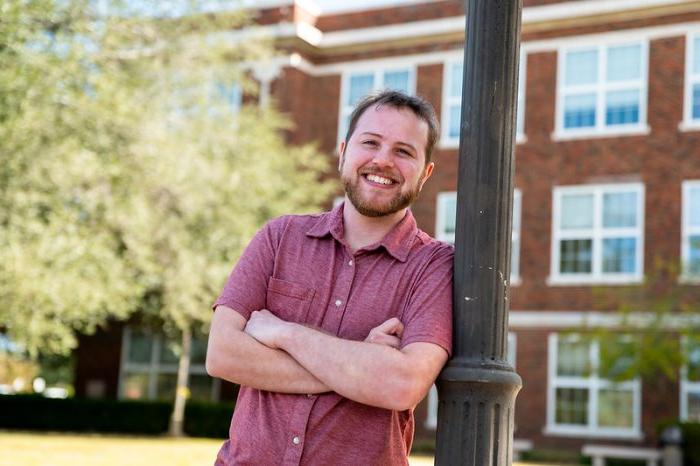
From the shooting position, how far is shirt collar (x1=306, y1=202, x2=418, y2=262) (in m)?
3.16

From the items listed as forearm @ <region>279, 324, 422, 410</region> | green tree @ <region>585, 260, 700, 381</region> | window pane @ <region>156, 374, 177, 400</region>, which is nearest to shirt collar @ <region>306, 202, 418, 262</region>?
forearm @ <region>279, 324, 422, 410</region>

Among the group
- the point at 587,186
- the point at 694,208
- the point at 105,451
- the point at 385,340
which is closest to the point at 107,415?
the point at 105,451

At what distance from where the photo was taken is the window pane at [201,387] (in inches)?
1147

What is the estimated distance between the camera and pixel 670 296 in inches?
912

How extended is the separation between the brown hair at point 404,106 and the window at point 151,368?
2654 centimetres

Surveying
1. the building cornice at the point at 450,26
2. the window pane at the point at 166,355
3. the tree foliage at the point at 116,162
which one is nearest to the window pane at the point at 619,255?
the building cornice at the point at 450,26

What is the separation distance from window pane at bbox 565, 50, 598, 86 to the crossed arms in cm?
2367

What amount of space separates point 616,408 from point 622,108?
6.94 meters

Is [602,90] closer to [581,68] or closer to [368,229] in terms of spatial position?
[581,68]

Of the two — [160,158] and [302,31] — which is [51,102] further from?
[302,31]

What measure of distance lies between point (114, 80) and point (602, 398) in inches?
555

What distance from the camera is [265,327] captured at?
10.2 feet

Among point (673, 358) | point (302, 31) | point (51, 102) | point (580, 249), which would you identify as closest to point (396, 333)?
point (51, 102)

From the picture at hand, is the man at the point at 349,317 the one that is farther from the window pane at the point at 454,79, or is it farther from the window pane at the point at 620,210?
the window pane at the point at 454,79
